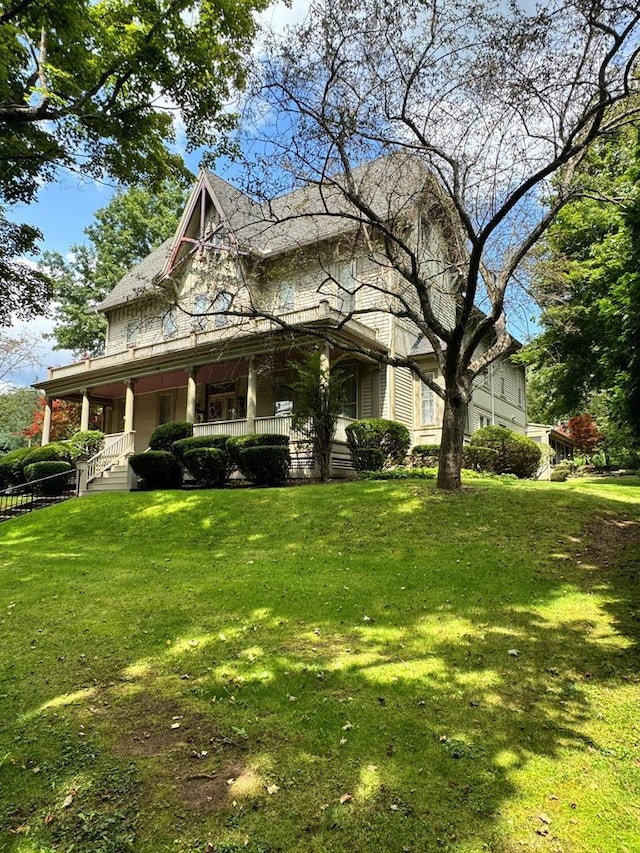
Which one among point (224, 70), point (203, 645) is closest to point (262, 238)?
point (224, 70)

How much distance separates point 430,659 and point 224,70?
11908mm

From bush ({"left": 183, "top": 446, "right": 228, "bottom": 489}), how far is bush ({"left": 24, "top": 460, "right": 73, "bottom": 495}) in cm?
458

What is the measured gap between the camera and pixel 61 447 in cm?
2031

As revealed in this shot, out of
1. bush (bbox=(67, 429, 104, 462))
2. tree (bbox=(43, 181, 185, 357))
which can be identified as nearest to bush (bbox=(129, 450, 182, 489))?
bush (bbox=(67, 429, 104, 462))

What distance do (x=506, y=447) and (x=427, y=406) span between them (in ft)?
10.7

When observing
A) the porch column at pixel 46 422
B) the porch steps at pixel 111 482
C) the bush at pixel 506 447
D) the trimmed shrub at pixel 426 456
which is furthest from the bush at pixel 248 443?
the porch column at pixel 46 422

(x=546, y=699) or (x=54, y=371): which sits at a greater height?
(x=54, y=371)

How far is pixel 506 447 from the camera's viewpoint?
17.4 meters

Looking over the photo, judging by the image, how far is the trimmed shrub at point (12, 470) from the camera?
20.7 m

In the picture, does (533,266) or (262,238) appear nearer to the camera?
(533,266)

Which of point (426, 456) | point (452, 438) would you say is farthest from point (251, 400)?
point (452, 438)

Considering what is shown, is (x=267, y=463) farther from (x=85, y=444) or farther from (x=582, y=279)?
(x=582, y=279)

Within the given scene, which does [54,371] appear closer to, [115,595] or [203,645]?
[115,595]

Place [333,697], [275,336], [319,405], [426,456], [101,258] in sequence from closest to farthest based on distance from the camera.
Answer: [333,697], [319,405], [275,336], [426,456], [101,258]
